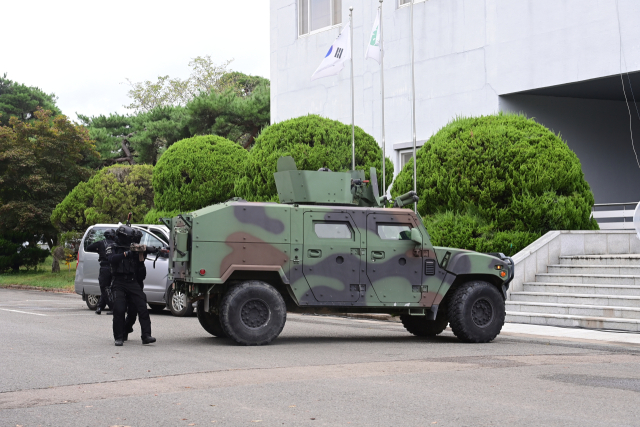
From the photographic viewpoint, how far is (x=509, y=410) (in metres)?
6.55

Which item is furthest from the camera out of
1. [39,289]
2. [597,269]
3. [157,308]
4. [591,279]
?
[39,289]

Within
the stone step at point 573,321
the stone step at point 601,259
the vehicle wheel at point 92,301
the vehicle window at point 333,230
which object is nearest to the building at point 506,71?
the stone step at point 601,259

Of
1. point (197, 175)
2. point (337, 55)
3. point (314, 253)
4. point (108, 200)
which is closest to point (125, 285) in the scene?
point (314, 253)

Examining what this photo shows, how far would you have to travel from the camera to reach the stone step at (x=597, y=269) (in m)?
15.4

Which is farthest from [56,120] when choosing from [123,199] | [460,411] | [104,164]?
[460,411]

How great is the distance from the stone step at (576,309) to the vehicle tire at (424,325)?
10.2ft

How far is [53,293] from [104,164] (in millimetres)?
17696

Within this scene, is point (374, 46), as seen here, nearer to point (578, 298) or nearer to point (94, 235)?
point (94, 235)

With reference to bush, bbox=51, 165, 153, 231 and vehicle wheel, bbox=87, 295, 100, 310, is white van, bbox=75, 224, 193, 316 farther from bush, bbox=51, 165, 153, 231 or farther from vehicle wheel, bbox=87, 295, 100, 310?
bush, bbox=51, 165, 153, 231

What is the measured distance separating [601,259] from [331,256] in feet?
24.6

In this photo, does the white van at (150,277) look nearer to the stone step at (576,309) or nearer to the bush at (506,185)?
the bush at (506,185)

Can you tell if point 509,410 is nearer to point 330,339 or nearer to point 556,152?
point 330,339

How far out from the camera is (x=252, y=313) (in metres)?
Answer: 10.8

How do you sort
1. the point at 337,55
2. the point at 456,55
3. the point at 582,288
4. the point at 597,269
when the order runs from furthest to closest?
the point at 456,55, the point at 337,55, the point at 597,269, the point at 582,288
